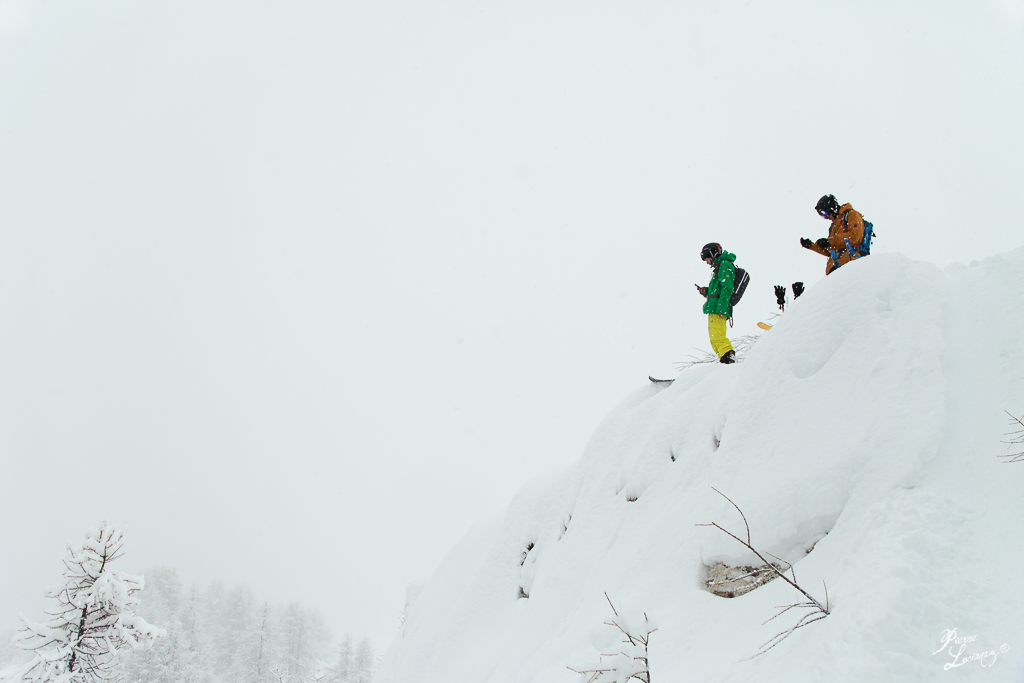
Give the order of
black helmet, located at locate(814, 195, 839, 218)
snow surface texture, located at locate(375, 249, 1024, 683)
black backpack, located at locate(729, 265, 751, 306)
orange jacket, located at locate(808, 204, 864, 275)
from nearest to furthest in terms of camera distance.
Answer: snow surface texture, located at locate(375, 249, 1024, 683)
orange jacket, located at locate(808, 204, 864, 275)
black helmet, located at locate(814, 195, 839, 218)
black backpack, located at locate(729, 265, 751, 306)

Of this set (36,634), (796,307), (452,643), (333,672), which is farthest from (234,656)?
(796,307)

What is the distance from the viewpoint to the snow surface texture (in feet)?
8.31

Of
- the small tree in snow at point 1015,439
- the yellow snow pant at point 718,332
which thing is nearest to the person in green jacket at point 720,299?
the yellow snow pant at point 718,332

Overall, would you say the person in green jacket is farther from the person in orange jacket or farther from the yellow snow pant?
the person in orange jacket

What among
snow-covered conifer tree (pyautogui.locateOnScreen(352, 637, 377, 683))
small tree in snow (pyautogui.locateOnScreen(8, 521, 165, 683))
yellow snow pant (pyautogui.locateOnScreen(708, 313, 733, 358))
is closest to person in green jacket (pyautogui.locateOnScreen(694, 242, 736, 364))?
yellow snow pant (pyautogui.locateOnScreen(708, 313, 733, 358))

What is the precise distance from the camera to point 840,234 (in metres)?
7.00

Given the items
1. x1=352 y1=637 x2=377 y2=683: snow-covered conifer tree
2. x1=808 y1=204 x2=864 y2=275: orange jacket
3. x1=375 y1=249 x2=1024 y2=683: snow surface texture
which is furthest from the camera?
x1=352 y1=637 x2=377 y2=683: snow-covered conifer tree

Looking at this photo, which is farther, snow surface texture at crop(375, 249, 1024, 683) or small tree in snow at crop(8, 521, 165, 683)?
small tree in snow at crop(8, 521, 165, 683)

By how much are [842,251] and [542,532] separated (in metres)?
5.99

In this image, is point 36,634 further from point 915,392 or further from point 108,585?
point 915,392

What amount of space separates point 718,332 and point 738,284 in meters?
0.89

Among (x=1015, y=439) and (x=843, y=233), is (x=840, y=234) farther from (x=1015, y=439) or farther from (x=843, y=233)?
(x=1015, y=439)

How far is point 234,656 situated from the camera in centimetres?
3503

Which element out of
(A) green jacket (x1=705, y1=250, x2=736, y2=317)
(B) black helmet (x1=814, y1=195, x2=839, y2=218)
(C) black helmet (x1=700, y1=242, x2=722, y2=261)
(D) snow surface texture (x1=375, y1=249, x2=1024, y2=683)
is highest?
(B) black helmet (x1=814, y1=195, x2=839, y2=218)
